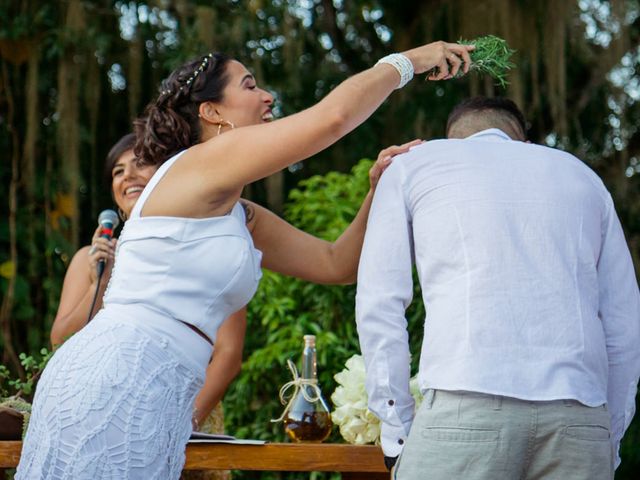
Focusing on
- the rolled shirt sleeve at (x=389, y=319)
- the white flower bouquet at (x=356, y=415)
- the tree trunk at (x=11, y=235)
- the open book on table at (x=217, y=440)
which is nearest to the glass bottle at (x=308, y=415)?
the white flower bouquet at (x=356, y=415)

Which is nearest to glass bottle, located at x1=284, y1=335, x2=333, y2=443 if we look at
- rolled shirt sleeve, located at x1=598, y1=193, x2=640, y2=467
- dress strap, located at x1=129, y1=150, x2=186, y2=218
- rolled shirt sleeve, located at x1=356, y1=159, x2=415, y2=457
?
rolled shirt sleeve, located at x1=356, y1=159, x2=415, y2=457

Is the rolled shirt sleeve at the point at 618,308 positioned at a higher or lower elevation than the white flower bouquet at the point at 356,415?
higher

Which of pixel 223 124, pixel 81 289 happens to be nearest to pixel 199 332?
pixel 223 124

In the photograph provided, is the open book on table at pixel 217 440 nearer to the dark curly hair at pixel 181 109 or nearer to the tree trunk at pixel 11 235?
the dark curly hair at pixel 181 109

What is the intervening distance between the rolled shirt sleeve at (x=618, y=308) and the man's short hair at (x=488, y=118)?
341 mm

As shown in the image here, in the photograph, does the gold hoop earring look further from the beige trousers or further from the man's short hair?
the beige trousers

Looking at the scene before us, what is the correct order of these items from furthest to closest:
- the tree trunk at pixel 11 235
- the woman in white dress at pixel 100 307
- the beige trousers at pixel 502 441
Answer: the tree trunk at pixel 11 235
the woman in white dress at pixel 100 307
the beige trousers at pixel 502 441

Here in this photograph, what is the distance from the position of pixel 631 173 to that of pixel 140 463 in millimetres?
6180

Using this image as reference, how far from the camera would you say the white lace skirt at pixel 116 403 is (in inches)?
88.5

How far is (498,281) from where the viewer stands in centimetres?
224

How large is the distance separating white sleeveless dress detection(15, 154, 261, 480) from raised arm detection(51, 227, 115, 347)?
3.65ft

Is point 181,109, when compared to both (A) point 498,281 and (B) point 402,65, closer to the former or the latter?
(B) point 402,65

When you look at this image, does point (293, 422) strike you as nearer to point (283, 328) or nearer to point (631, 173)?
point (283, 328)

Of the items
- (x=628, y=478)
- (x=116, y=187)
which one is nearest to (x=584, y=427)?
(x=116, y=187)
